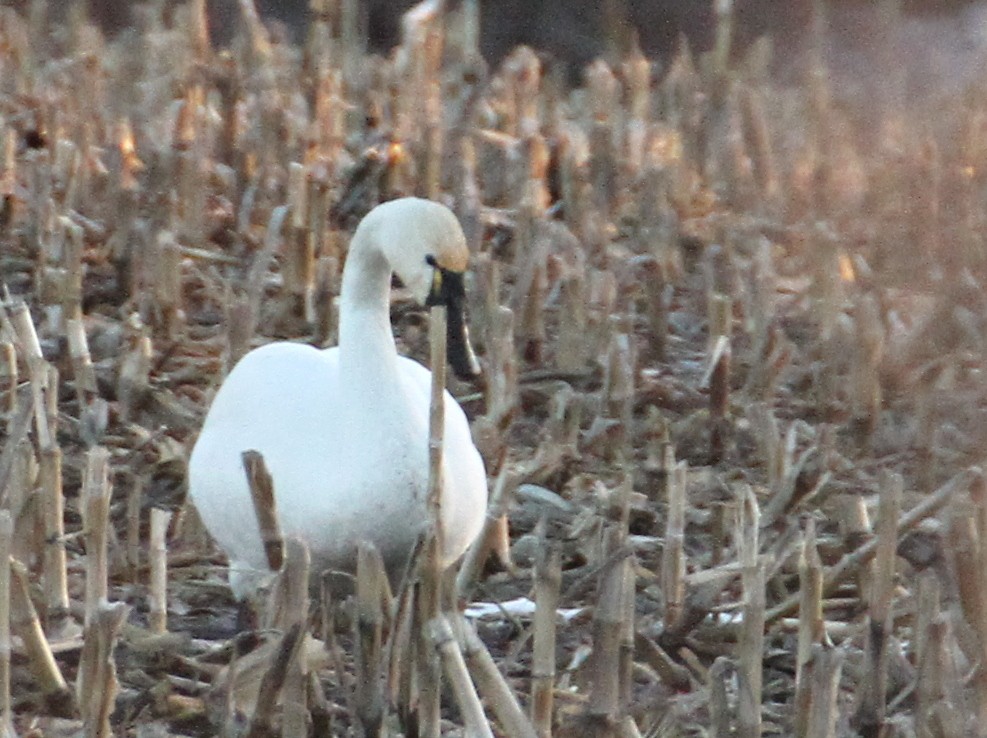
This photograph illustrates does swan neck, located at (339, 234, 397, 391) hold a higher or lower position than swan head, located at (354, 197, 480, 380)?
lower

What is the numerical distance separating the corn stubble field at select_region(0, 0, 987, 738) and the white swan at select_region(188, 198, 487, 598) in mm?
144

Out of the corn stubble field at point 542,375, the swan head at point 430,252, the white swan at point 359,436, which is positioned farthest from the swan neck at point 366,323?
the corn stubble field at point 542,375

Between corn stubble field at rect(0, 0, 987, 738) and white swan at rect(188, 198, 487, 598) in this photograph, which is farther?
white swan at rect(188, 198, 487, 598)

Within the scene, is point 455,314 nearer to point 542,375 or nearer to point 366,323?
point 366,323

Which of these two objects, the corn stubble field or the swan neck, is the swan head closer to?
the swan neck

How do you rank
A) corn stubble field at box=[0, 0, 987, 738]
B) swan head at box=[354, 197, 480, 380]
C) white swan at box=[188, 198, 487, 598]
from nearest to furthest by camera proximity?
1. corn stubble field at box=[0, 0, 987, 738]
2. white swan at box=[188, 198, 487, 598]
3. swan head at box=[354, 197, 480, 380]

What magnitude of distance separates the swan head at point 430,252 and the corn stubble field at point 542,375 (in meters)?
0.37

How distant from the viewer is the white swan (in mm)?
3006

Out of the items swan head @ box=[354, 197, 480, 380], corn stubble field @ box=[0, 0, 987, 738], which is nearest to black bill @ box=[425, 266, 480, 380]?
swan head @ box=[354, 197, 480, 380]

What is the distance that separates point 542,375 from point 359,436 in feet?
4.66

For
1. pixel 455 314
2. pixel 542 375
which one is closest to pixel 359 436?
pixel 455 314

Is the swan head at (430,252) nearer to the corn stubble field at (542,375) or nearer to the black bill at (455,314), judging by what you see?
the black bill at (455,314)

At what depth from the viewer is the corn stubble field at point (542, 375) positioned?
8.20 feet

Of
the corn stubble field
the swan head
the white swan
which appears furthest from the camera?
the swan head
